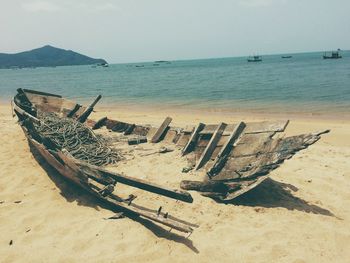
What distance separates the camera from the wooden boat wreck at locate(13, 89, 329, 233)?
5.11 m

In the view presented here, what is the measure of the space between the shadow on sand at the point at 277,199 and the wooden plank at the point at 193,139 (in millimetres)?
2124

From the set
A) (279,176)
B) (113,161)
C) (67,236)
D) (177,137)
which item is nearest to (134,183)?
(67,236)

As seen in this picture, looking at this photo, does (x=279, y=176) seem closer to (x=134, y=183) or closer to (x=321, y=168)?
(x=321, y=168)

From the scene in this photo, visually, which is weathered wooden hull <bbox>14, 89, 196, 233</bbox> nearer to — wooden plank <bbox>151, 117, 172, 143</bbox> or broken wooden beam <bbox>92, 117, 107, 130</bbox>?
wooden plank <bbox>151, 117, 172, 143</bbox>

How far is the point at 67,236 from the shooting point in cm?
470

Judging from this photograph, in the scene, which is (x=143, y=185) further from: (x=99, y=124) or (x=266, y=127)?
(x=99, y=124)

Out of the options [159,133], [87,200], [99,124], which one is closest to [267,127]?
[87,200]

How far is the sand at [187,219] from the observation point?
4.23 metres

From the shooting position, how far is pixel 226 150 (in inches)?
251

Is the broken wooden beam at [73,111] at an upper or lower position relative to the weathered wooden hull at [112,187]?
upper

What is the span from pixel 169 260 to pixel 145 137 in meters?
5.64

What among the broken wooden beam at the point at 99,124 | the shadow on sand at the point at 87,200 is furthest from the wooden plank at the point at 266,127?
the broken wooden beam at the point at 99,124

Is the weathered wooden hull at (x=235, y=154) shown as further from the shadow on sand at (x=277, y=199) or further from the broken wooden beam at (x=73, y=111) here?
the broken wooden beam at (x=73, y=111)

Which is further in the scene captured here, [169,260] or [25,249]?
[25,249]
